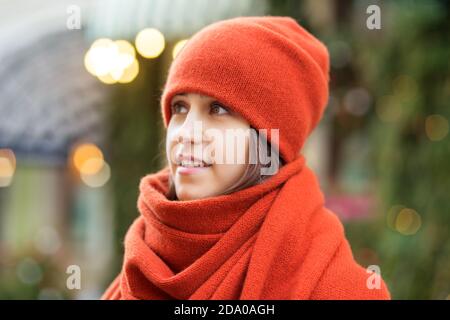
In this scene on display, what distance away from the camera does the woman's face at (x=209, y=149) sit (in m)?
0.99

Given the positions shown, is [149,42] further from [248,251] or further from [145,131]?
[248,251]

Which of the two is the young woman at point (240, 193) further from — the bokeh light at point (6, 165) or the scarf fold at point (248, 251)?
the bokeh light at point (6, 165)

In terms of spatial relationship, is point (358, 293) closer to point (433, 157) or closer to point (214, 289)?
point (214, 289)

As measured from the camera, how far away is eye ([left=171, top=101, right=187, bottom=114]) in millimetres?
1058

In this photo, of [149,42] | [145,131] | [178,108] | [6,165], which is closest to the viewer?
[178,108]

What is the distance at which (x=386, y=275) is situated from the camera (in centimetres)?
230

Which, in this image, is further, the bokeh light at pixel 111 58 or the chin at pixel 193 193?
the bokeh light at pixel 111 58

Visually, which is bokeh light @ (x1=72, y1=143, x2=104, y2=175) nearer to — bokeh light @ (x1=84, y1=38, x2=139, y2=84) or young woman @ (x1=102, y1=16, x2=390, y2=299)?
bokeh light @ (x1=84, y1=38, x2=139, y2=84)

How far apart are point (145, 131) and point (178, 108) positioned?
1.55 metres

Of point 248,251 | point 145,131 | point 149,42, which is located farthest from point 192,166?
point 145,131

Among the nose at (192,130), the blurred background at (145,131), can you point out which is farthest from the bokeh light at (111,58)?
the nose at (192,130)

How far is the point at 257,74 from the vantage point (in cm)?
100

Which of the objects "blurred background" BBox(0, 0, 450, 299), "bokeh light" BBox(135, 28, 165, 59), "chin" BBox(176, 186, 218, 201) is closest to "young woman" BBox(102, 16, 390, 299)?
"chin" BBox(176, 186, 218, 201)

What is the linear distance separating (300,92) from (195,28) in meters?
0.93
